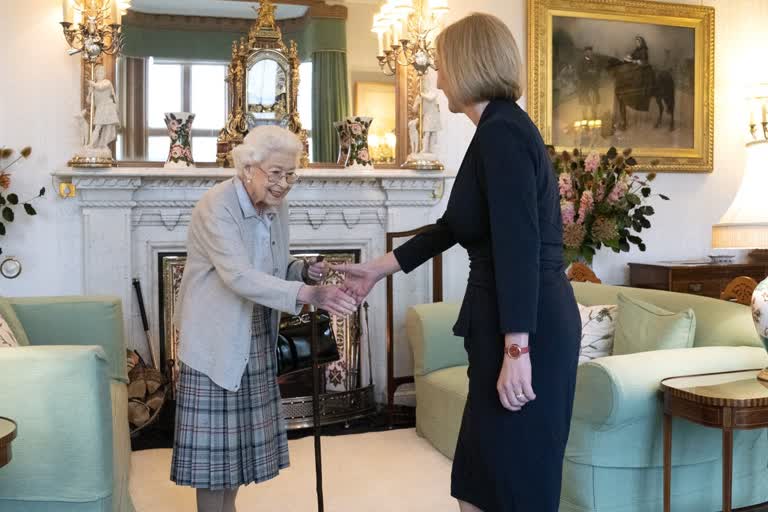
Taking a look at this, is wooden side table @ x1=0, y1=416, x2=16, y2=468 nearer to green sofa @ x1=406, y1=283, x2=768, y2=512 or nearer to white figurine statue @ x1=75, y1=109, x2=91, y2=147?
green sofa @ x1=406, y1=283, x2=768, y2=512

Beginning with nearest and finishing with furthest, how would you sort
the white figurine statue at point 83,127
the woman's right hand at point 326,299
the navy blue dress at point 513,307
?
the navy blue dress at point 513,307
the woman's right hand at point 326,299
the white figurine statue at point 83,127

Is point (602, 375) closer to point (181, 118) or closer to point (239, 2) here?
point (181, 118)

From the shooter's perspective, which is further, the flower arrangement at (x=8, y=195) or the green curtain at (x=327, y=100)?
the green curtain at (x=327, y=100)

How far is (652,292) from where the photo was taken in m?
3.57

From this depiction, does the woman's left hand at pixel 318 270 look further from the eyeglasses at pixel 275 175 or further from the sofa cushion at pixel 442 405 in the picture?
the sofa cushion at pixel 442 405

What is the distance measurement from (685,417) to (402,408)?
2.32 meters

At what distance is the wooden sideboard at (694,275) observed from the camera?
495cm

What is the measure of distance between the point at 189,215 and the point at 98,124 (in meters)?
0.69

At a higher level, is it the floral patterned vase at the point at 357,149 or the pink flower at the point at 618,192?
the floral patterned vase at the point at 357,149

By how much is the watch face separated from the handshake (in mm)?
2707

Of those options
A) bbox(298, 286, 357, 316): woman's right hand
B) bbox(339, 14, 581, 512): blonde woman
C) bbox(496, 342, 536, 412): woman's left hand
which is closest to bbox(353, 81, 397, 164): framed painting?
bbox(298, 286, 357, 316): woman's right hand

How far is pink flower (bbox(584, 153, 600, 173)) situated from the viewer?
4.51 m

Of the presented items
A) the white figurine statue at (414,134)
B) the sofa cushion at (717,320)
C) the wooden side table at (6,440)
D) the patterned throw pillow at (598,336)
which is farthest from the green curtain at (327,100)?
the wooden side table at (6,440)

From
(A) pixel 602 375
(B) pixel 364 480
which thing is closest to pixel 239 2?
(B) pixel 364 480
